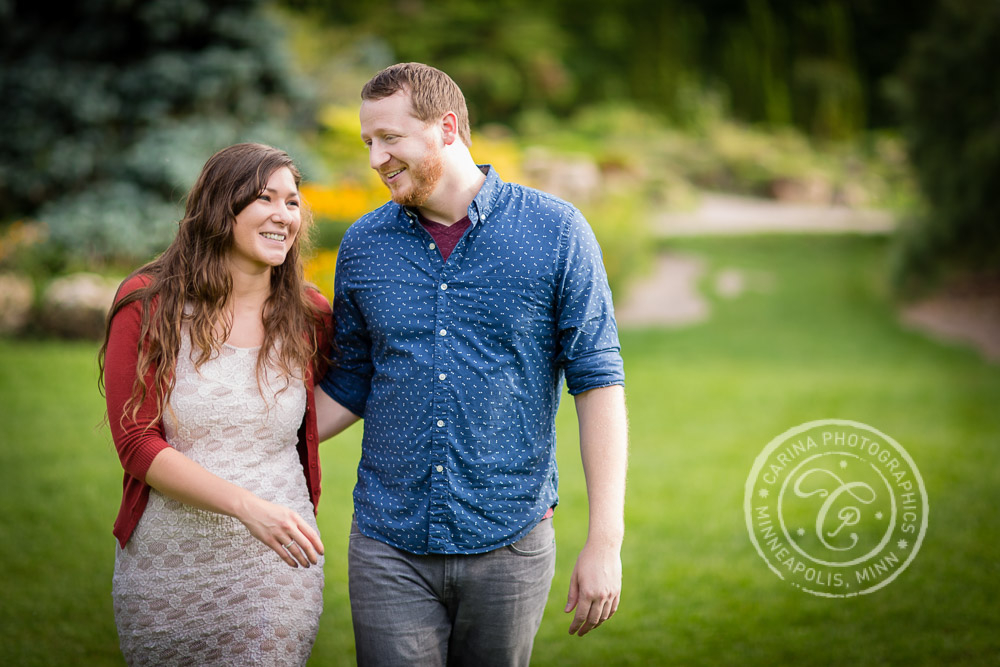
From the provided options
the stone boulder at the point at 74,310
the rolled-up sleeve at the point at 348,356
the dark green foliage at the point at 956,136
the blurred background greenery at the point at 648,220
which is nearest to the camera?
the rolled-up sleeve at the point at 348,356

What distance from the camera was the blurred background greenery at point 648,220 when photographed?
432 cm

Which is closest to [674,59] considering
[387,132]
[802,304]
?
[802,304]

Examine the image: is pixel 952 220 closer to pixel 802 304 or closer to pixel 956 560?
pixel 802 304

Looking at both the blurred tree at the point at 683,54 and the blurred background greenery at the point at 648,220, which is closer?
the blurred background greenery at the point at 648,220

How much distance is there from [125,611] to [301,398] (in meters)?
0.64

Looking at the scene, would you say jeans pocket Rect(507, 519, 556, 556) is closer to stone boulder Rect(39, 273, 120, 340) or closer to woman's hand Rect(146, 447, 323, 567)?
woman's hand Rect(146, 447, 323, 567)

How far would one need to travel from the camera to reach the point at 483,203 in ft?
7.05

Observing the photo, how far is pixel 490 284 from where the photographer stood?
82.7 inches

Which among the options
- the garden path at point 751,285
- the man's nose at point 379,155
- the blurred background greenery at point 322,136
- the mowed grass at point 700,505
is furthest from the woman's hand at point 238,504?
the garden path at point 751,285

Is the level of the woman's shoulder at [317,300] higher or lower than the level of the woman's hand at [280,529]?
higher

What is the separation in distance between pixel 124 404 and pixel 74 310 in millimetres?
7483

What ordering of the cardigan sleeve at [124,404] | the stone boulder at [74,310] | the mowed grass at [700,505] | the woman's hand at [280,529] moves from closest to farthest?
1. the woman's hand at [280,529]
2. the cardigan sleeve at [124,404]
3. the mowed grass at [700,505]
4. the stone boulder at [74,310]

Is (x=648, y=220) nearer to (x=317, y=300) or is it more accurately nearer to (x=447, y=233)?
(x=317, y=300)

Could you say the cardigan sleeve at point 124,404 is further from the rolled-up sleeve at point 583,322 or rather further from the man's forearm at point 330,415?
the rolled-up sleeve at point 583,322
